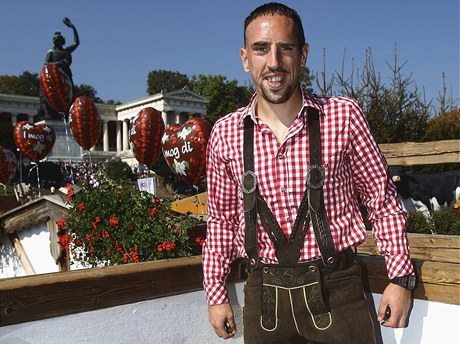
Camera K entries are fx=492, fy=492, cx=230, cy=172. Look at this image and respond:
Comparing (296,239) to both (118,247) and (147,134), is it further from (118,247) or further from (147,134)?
(147,134)

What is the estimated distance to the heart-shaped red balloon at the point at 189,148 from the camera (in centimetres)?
770

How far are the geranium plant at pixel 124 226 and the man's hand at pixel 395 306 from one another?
180 cm

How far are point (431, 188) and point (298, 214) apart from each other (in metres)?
9.93

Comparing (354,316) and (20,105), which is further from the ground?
(20,105)

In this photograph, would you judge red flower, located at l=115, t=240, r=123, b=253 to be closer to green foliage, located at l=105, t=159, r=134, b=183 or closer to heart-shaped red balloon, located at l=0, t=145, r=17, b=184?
green foliage, located at l=105, t=159, r=134, b=183

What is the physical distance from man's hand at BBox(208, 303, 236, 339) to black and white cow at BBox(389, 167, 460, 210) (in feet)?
27.8

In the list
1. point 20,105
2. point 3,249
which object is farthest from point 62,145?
point 3,249

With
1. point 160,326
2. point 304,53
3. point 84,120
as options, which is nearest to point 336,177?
point 304,53

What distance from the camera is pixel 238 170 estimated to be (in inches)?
91.0

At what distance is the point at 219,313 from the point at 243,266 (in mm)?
739

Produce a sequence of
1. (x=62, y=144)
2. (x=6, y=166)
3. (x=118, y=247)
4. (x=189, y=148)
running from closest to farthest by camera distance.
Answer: (x=118, y=247) < (x=189, y=148) < (x=6, y=166) < (x=62, y=144)

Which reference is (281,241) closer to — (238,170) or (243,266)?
(238,170)

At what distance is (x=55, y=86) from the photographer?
15867mm

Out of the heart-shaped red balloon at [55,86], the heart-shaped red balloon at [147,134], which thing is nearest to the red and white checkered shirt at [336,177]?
the heart-shaped red balloon at [147,134]
